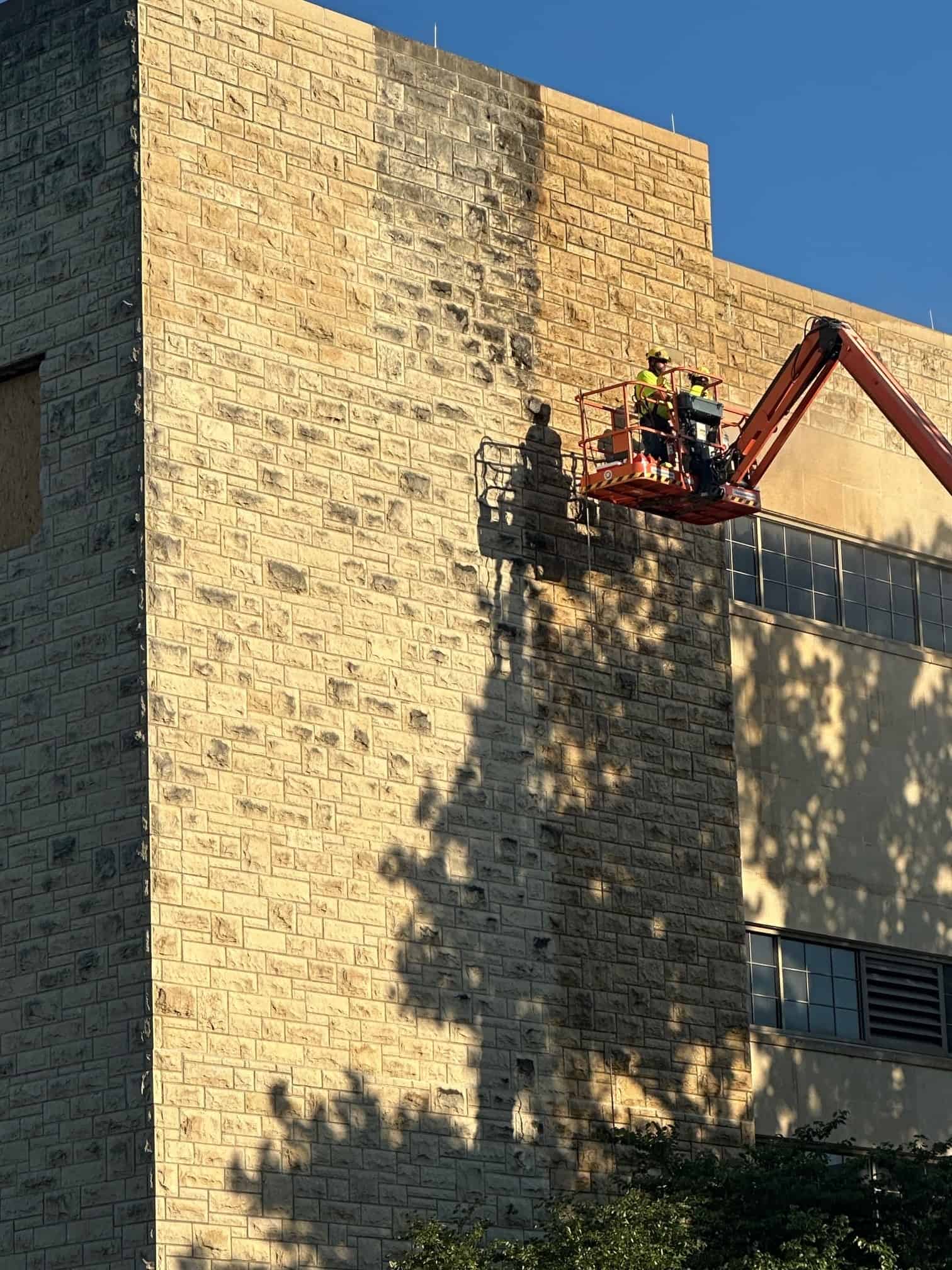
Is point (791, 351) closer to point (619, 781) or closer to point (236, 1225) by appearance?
point (619, 781)

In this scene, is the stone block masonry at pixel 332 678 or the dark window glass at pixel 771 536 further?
the dark window glass at pixel 771 536

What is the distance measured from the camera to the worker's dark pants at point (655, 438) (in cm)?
2950

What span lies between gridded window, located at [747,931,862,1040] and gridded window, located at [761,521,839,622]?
13.8 feet

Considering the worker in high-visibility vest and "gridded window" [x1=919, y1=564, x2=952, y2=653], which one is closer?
the worker in high-visibility vest

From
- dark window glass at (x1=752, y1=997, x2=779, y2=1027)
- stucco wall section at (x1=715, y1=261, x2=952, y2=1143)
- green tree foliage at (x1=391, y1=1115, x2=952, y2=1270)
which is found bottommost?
green tree foliage at (x1=391, y1=1115, x2=952, y2=1270)

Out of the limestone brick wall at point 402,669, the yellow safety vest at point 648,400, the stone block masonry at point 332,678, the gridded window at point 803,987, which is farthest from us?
the gridded window at point 803,987

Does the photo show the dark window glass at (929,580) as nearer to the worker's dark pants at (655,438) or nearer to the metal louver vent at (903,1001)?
the metal louver vent at (903,1001)

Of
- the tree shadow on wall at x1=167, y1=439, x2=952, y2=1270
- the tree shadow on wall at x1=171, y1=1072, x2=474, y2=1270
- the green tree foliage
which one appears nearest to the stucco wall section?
the tree shadow on wall at x1=167, y1=439, x2=952, y2=1270

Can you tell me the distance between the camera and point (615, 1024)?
2872cm

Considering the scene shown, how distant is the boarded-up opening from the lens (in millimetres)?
26953

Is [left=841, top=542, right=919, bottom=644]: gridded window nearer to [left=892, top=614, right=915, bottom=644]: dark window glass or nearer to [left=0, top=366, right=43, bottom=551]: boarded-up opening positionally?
[left=892, top=614, right=915, bottom=644]: dark window glass

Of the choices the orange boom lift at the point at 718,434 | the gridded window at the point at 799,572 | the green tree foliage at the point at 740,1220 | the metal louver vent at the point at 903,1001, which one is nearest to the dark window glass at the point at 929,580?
the gridded window at the point at 799,572

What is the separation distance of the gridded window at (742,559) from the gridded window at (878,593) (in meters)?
1.75

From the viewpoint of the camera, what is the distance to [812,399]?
32062 mm
